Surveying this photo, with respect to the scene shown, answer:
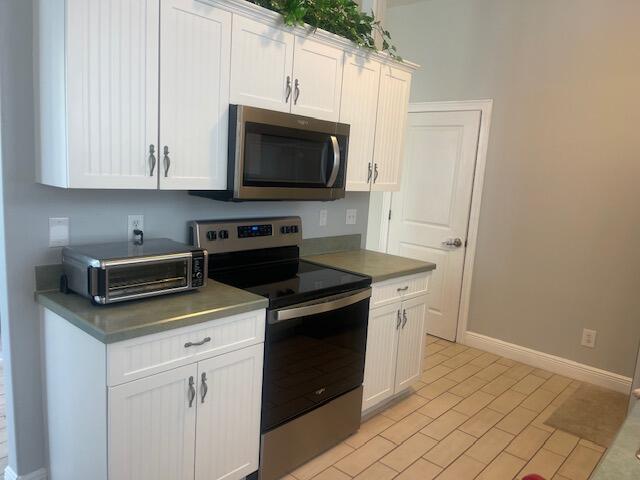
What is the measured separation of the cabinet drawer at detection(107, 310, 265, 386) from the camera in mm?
1619

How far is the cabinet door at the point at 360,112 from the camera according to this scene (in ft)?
8.95

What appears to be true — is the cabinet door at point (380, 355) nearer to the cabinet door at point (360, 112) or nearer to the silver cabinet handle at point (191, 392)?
the cabinet door at point (360, 112)

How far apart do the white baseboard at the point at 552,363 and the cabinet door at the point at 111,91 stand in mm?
3232

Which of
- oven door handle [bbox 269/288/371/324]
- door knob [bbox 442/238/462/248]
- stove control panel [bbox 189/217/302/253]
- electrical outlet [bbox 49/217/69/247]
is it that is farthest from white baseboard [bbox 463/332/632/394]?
electrical outlet [bbox 49/217/69/247]

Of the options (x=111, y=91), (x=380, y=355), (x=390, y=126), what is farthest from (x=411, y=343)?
(x=111, y=91)

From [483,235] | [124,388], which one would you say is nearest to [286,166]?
[124,388]

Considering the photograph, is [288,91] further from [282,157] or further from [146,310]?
[146,310]

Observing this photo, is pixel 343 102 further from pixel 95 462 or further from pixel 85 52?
pixel 95 462

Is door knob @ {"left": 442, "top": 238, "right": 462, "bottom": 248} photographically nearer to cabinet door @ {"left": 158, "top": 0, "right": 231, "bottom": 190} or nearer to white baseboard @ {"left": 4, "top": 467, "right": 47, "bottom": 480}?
cabinet door @ {"left": 158, "top": 0, "right": 231, "bottom": 190}

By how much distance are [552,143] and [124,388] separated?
134 inches

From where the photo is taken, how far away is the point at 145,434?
5.68 feet

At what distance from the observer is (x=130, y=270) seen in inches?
70.9

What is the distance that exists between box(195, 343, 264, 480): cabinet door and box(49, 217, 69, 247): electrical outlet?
794 millimetres

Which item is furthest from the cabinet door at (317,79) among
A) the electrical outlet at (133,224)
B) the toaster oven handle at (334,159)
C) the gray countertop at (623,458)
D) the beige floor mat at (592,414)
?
the beige floor mat at (592,414)
